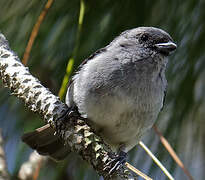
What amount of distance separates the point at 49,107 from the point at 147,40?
3.30 ft

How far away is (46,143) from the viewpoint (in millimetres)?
2578

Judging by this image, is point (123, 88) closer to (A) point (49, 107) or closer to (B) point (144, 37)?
(B) point (144, 37)

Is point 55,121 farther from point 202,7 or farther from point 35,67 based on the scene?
point 202,7

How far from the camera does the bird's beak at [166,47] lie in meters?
1.98

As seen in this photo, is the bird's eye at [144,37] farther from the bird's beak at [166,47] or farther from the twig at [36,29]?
the twig at [36,29]

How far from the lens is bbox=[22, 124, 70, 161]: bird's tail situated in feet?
7.34

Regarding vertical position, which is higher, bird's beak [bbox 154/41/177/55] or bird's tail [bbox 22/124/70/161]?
bird's beak [bbox 154/41/177/55]

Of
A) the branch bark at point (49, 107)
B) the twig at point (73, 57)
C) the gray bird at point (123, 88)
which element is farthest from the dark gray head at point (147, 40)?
the branch bark at point (49, 107)

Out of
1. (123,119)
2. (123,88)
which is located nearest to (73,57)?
(123,88)

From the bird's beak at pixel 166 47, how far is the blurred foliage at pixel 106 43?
5.5 inches

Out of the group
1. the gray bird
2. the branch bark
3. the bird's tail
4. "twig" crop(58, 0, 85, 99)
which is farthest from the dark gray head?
the bird's tail

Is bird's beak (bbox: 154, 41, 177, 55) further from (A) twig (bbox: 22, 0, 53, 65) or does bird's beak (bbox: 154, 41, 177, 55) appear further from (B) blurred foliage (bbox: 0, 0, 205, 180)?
(A) twig (bbox: 22, 0, 53, 65)

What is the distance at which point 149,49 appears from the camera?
2.34 m

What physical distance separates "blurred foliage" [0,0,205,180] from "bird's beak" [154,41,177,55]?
0.14 metres
